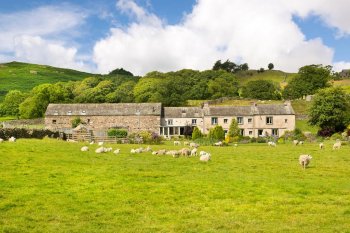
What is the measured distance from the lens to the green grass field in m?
13.3

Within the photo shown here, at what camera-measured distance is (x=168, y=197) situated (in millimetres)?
17125

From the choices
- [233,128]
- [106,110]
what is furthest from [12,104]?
[233,128]

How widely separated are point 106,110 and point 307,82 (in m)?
68.5

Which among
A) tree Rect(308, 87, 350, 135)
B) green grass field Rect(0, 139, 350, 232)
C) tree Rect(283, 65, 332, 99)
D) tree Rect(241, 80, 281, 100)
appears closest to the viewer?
green grass field Rect(0, 139, 350, 232)

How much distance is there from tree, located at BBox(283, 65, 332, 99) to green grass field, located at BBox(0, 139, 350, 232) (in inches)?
4140

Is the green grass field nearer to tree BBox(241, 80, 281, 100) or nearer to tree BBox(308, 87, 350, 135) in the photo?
tree BBox(308, 87, 350, 135)

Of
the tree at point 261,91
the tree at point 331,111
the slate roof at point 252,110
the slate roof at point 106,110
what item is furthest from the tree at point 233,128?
the tree at point 261,91

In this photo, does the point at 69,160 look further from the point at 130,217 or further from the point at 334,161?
the point at 334,161

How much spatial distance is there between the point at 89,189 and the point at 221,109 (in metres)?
69.5

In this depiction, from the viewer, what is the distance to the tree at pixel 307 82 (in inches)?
4995

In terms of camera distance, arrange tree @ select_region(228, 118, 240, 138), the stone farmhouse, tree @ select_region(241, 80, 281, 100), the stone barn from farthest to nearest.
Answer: tree @ select_region(241, 80, 281, 100) < the stone barn < the stone farmhouse < tree @ select_region(228, 118, 240, 138)

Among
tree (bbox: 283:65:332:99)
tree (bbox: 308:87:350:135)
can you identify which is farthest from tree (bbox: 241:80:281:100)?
tree (bbox: 308:87:350:135)

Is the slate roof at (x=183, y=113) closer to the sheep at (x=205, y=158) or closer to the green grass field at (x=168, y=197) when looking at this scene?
the sheep at (x=205, y=158)

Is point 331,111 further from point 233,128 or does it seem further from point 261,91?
point 261,91
